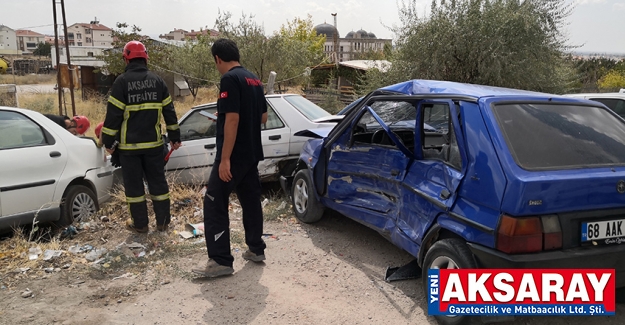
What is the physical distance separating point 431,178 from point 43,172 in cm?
391

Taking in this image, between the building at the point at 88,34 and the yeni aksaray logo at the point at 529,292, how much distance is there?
392 feet

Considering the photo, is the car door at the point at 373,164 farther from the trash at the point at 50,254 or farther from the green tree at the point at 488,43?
the green tree at the point at 488,43

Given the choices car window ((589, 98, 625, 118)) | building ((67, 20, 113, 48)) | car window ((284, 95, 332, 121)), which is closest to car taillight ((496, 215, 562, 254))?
car window ((284, 95, 332, 121))

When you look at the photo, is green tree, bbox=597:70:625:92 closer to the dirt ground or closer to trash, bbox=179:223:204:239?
the dirt ground

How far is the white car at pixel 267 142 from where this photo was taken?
6422 millimetres

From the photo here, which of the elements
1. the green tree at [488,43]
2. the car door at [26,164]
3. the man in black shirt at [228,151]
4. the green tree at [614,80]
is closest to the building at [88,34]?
the green tree at [614,80]

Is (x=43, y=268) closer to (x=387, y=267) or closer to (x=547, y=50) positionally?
(x=387, y=267)

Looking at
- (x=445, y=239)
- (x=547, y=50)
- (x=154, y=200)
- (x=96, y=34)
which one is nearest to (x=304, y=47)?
(x=547, y=50)

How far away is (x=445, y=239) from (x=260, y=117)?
1859mm

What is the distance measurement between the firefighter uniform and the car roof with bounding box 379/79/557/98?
234 centimetres

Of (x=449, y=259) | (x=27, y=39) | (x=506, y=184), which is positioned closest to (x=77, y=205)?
(x=449, y=259)

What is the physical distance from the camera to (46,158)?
4.90 metres

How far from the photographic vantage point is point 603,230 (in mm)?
2797

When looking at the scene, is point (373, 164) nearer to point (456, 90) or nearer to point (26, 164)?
point (456, 90)
